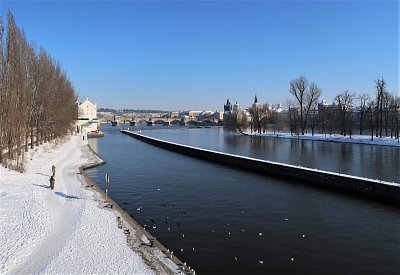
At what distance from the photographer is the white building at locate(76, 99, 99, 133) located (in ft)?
407

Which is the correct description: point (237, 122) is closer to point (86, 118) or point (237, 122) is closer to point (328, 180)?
point (86, 118)

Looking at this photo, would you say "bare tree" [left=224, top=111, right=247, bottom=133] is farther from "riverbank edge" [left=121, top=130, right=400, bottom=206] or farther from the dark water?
the dark water

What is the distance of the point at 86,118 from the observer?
474ft

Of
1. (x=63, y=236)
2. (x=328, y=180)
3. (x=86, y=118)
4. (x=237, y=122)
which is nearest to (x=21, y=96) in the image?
(x=63, y=236)

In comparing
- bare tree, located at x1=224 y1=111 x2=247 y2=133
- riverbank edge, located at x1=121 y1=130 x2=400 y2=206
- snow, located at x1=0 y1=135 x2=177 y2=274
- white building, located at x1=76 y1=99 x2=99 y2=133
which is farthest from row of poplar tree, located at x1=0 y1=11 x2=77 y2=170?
bare tree, located at x1=224 y1=111 x2=247 y2=133

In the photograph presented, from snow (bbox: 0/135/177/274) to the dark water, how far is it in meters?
2.10

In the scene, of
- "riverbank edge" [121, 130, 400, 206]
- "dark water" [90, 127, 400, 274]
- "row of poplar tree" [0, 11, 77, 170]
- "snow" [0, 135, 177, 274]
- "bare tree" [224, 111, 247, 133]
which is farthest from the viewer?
"bare tree" [224, 111, 247, 133]

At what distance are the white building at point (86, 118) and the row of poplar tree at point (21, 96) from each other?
63269 millimetres

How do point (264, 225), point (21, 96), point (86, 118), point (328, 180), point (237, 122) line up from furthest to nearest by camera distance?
point (86, 118)
point (237, 122)
point (21, 96)
point (328, 180)
point (264, 225)

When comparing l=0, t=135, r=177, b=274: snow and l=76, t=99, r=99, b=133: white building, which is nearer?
l=0, t=135, r=177, b=274: snow

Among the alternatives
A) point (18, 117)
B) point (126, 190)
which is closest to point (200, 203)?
point (126, 190)

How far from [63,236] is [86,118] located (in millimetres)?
134238

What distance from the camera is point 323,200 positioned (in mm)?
25750

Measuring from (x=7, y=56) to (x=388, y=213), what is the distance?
31.5 meters
